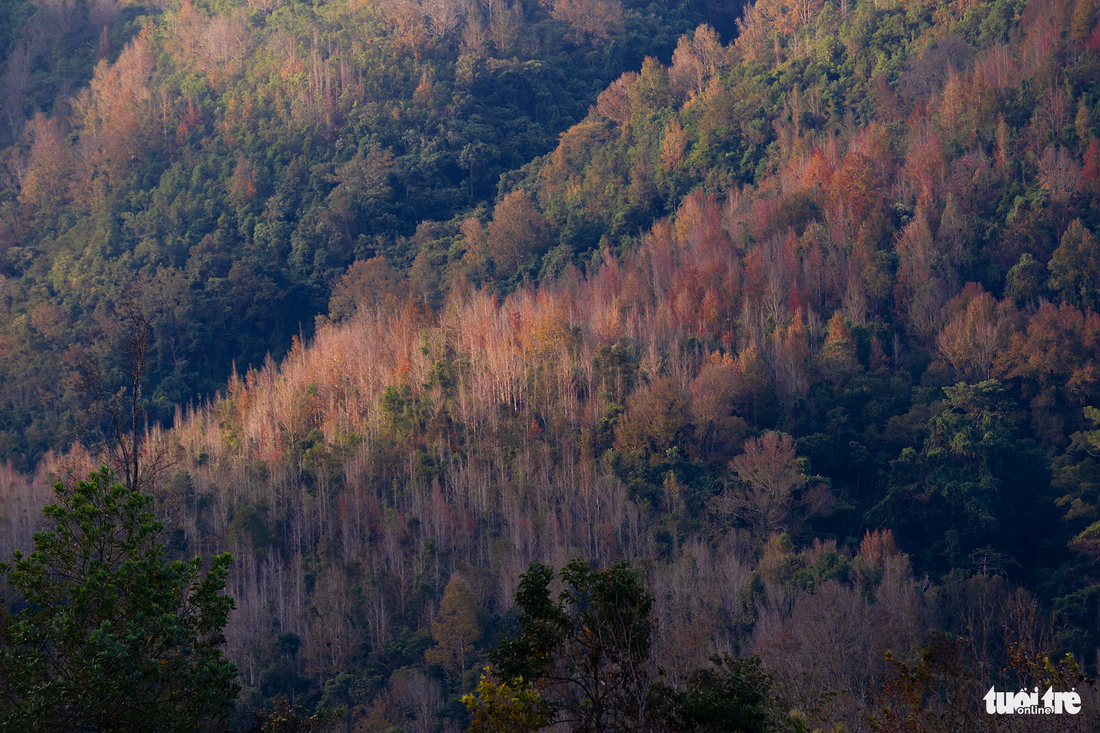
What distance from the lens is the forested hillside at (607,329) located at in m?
39.4

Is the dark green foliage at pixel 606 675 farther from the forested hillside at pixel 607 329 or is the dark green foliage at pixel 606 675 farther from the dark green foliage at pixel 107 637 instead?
the dark green foliage at pixel 107 637

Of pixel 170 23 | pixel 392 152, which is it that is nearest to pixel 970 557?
pixel 392 152

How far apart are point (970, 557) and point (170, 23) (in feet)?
250

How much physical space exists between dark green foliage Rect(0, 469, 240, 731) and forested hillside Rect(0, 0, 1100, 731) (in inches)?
376

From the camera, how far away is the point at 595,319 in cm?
5472

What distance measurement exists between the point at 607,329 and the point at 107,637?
135 ft

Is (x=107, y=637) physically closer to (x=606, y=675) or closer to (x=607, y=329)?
(x=606, y=675)

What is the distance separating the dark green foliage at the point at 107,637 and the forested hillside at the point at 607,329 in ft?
31.3

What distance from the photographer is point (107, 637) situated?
540 inches

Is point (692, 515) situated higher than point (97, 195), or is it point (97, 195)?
point (97, 195)

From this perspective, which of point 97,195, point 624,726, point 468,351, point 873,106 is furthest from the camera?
point 97,195

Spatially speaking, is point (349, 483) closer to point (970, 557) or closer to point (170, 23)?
point (970, 557)

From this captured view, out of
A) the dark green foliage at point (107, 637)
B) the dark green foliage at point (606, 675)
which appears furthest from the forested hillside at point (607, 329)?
the dark green foliage at point (107, 637)

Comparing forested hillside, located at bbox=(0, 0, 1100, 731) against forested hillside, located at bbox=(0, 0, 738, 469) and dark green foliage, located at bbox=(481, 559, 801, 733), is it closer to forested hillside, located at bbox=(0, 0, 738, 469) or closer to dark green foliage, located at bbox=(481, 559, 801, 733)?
forested hillside, located at bbox=(0, 0, 738, 469)
